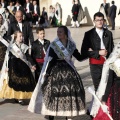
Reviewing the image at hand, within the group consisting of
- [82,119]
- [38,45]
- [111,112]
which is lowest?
[82,119]

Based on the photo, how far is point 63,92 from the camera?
5.73 m

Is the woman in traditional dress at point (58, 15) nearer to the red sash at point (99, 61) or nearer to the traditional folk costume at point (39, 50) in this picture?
the traditional folk costume at point (39, 50)

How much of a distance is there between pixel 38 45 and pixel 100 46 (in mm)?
1424

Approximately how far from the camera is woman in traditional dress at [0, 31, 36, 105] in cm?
717

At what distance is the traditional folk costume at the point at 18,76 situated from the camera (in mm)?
7184

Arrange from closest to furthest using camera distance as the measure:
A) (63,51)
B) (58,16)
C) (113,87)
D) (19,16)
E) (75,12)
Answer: (113,87), (63,51), (19,16), (75,12), (58,16)

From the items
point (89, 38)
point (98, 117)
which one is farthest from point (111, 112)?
point (89, 38)

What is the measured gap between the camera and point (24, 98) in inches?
285

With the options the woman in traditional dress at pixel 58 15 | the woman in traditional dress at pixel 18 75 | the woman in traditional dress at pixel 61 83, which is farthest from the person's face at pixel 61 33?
the woman in traditional dress at pixel 58 15

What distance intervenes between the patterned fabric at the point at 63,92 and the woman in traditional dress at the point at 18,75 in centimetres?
140

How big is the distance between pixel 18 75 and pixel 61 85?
1.69 m

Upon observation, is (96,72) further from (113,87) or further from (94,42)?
(113,87)

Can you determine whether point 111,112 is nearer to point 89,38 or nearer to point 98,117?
point 98,117

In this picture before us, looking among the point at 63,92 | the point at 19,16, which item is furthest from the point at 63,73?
the point at 19,16
